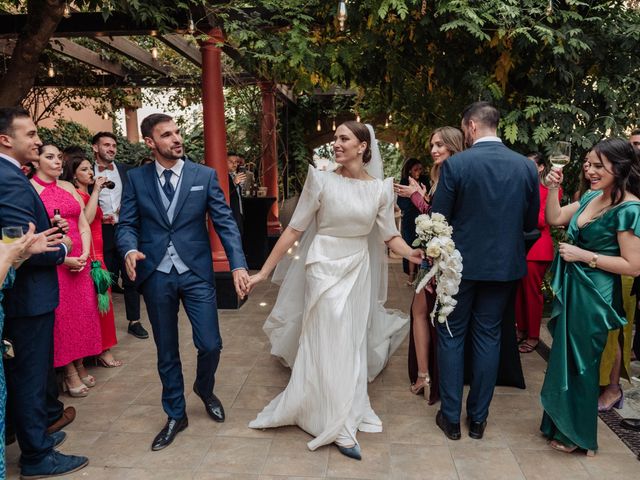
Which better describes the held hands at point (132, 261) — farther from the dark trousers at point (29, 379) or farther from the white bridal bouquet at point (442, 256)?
the white bridal bouquet at point (442, 256)

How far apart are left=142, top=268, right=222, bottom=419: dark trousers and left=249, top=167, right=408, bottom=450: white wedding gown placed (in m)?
0.51

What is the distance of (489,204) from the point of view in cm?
298

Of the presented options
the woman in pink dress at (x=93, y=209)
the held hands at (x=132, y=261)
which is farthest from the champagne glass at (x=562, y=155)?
the woman in pink dress at (x=93, y=209)

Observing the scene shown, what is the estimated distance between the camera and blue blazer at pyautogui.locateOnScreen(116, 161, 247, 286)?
3084mm

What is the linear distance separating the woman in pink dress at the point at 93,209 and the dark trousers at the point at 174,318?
1404 millimetres

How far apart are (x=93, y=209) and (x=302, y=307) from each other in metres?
1.84

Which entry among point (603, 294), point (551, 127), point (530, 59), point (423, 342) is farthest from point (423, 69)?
point (603, 294)

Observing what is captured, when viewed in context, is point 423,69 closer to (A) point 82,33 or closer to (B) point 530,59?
(B) point 530,59

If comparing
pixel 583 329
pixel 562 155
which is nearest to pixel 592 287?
pixel 583 329

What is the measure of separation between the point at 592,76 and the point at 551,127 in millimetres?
705

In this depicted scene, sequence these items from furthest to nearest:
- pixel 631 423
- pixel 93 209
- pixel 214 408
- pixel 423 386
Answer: pixel 93 209 < pixel 423 386 < pixel 214 408 < pixel 631 423

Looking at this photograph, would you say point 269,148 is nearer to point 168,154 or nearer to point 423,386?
point 423,386

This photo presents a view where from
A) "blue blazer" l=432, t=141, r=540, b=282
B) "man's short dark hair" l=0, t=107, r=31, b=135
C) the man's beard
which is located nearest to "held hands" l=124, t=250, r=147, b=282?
the man's beard

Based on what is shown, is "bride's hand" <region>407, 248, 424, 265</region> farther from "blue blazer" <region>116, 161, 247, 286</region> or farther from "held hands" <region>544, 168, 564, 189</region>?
"blue blazer" <region>116, 161, 247, 286</region>
